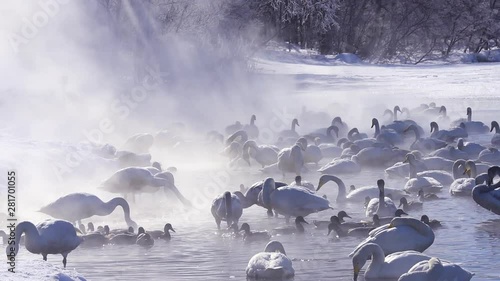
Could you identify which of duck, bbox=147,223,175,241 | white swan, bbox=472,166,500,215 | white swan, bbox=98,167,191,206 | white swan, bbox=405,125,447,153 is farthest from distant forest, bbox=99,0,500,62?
duck, bbox=147,223,175,241

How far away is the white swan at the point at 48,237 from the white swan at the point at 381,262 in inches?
103

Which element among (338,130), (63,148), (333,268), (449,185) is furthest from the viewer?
(338,130)

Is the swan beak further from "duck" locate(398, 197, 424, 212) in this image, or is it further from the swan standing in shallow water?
"duck" locate(398, 197, 424, 212)

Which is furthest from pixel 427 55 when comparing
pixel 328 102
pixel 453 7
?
pixel 328 102

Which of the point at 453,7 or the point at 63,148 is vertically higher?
the point at 453,7

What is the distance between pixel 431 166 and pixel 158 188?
16.2 ft

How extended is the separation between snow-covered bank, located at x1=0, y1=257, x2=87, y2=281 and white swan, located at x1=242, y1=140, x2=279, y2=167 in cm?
1089

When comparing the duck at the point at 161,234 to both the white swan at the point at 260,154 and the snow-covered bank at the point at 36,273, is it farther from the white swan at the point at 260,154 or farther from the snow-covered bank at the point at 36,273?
the white swan at the point at 260,154

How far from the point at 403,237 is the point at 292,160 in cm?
721

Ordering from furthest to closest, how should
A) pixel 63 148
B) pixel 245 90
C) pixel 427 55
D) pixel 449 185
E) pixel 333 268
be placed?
pixel 427 55 → pixel 245 90 → pixel 63 148 → pixel 449 185 → pixel 333 268

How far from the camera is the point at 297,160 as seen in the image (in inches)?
627

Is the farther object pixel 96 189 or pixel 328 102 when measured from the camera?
pixel 328 102

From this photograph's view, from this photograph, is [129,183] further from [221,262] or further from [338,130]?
[338,130]

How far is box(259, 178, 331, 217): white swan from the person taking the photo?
11.5 meters
